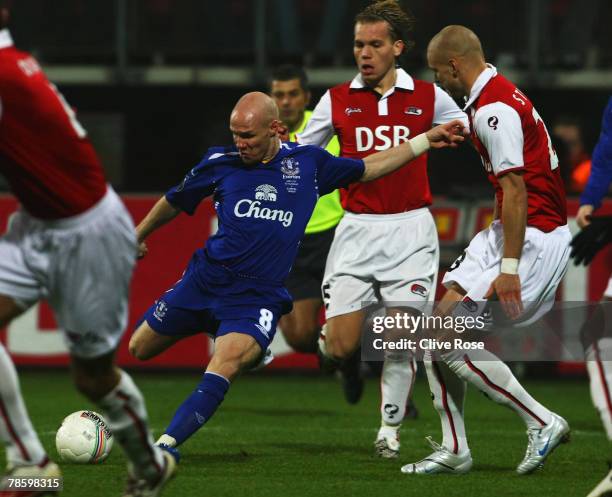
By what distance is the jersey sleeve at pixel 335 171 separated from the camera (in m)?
6.95

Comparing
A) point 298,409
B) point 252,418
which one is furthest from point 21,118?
point 298,409

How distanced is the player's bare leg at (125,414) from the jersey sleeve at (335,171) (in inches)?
84.1

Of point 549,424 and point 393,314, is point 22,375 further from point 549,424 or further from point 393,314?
point 549,424

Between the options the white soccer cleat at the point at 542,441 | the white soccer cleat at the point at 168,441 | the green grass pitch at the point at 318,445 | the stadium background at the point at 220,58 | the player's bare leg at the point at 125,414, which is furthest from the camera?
the stadium background at the point at 220,58

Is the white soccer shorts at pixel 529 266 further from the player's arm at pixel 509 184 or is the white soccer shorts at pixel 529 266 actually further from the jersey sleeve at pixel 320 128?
the jersey sleeve at pixel 320 128

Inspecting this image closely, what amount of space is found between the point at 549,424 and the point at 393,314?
54.1 inches

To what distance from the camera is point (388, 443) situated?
7.36 meters

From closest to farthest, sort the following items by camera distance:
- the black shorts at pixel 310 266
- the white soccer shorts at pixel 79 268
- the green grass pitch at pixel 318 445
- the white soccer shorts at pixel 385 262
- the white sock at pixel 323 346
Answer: the white soccer shorts at pixel 79 268
the green grass pitch at pixel 318 445
the white soccer shorts at pixel 385 262
the white sock at pixel 323 346
the black shorts at pixel 310 266

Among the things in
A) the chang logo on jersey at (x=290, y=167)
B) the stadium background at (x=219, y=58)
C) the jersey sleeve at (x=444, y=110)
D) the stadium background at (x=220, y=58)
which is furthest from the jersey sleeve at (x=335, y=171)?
the stadium background at (x=219, y=58)

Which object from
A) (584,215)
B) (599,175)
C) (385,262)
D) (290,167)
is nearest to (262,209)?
(290,167)

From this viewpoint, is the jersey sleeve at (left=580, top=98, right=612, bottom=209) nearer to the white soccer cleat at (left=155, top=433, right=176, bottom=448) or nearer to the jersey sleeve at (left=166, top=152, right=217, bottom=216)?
the jersey sleeve at (left=166, top=152, right=217, bottom=216)

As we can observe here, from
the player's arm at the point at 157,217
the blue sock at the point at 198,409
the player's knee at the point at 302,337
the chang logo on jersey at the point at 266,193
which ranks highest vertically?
the chang logo on jersey at the point at 266,193

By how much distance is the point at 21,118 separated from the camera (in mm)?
4887

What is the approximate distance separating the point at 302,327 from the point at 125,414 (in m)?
4.55
